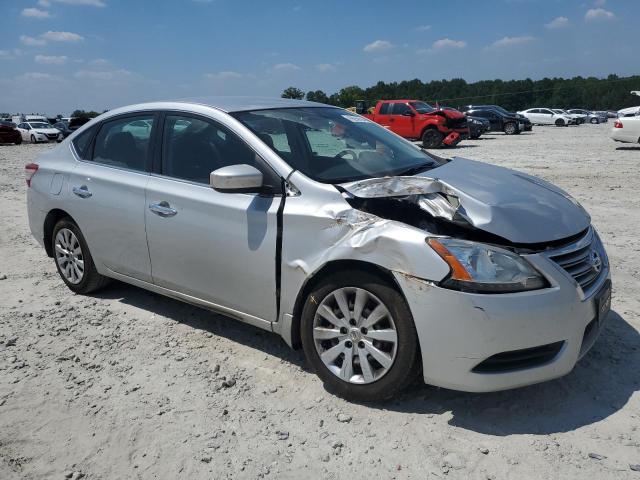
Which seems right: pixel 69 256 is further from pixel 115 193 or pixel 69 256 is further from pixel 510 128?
pixel 510 128

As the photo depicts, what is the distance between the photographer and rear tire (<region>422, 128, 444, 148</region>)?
20.7 metres

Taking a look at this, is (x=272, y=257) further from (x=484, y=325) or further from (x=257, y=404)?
(x=484, y=325)

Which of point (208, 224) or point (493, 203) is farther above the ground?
point (493, 203)

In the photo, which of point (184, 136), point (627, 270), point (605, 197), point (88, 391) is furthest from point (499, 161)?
point (88, 391)

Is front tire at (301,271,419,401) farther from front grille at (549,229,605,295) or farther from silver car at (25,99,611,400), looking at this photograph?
front grille at (549,229,605,295)

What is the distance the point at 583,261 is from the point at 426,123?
60.8 ft

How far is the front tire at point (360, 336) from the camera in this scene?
289cm

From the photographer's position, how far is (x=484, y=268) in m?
2.74

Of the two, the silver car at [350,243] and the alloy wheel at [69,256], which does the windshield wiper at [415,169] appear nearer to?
the silver car at [350,243]

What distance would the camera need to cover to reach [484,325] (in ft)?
8.82

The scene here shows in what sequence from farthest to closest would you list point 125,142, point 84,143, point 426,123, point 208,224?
1. point 426,123
2. point 84,143
3. point 125,142
4. point 208,224

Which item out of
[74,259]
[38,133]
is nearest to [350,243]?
[74,259]

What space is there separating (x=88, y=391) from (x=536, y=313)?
263 cm

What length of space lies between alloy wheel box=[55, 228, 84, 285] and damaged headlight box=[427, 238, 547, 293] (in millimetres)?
3302
